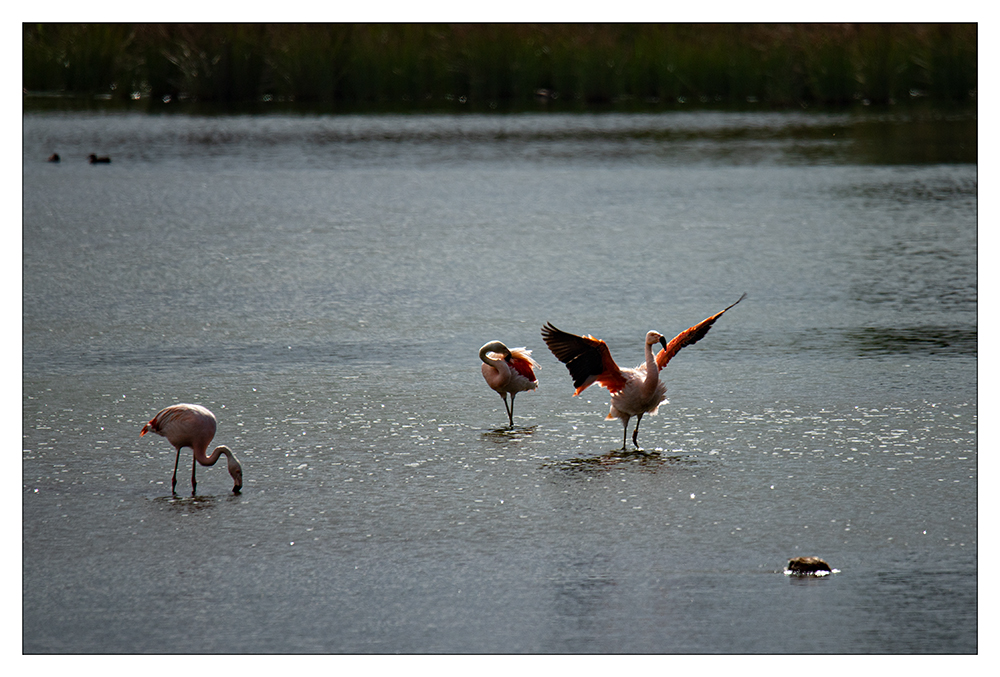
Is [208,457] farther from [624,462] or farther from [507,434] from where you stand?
[624,462]

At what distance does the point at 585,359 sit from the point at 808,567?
1.89 meters

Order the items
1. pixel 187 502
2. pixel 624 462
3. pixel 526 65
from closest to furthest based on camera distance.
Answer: pixel 187 502
pixel 624 462
pixel 526 65

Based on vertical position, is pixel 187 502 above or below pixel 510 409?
below

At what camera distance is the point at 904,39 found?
16781 mm

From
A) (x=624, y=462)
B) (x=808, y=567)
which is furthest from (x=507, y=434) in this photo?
(x=808, y=567)

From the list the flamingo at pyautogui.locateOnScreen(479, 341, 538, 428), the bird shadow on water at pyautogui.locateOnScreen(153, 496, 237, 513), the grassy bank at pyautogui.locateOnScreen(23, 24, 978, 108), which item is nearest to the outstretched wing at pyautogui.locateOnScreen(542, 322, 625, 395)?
the flamingo at pyautogui.locateOnScreen(479, 341, 538, 428)

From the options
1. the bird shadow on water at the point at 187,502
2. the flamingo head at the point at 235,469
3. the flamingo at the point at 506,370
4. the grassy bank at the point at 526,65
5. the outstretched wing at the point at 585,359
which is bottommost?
the bird shadow on water at the point at 187,502

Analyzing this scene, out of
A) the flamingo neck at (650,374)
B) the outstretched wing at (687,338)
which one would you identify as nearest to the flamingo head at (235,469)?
the flamingo neck at (650,374)

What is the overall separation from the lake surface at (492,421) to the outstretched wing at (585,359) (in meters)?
0.34

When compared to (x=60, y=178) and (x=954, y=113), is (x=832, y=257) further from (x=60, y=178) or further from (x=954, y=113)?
(x=954, y=113)

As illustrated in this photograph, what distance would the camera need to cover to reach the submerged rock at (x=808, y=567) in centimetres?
440

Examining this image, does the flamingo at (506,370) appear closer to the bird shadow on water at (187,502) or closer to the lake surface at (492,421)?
the lake surface at (492,421)

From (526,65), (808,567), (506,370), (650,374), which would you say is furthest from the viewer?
(526,65)

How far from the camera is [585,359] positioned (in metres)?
6.02
